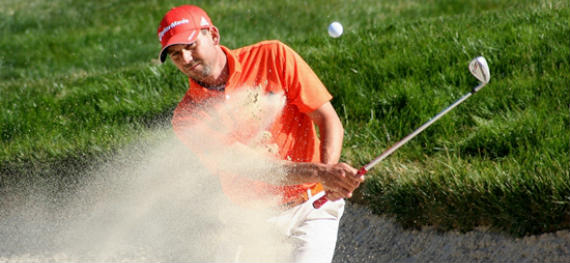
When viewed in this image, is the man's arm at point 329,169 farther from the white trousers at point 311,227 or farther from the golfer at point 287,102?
the white trousers at point 311,227

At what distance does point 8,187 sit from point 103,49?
5.12 metres

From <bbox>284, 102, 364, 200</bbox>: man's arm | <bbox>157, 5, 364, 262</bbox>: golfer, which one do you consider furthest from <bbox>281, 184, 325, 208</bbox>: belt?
<bbox>284, 102, 364, 200</bbox>: man's arm

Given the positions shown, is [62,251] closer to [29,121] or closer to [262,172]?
[29,121]

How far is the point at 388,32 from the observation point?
6660mm

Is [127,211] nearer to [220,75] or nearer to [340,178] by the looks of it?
[220,75]

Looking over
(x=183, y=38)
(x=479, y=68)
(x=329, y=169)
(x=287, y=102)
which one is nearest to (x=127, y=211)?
(x=287, y=102)

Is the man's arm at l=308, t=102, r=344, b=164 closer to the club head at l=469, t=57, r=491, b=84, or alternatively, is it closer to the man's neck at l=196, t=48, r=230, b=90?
the man's neck at l=196, t=48, r=230, b=90

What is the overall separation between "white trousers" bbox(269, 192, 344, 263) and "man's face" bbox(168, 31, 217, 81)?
2.40ft

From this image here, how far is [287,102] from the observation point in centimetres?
331

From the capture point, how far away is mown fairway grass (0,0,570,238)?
3.64 m

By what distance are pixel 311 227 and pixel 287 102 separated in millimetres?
570

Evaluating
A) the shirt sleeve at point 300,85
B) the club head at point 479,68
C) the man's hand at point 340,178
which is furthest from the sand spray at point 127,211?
the club head at point 479,68

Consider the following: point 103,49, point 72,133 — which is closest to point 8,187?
point 72,133

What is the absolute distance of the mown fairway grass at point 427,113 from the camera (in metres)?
3.64
